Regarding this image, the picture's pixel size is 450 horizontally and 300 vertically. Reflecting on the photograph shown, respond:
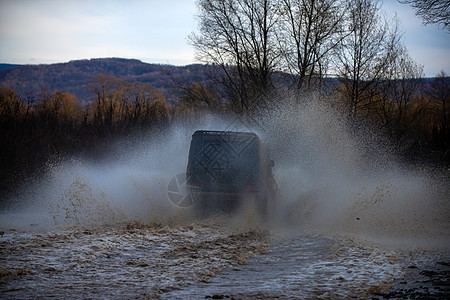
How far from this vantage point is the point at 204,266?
6.20 m

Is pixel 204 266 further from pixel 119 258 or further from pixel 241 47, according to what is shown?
pixel 241 47

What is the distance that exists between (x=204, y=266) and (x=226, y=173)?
3804 mm

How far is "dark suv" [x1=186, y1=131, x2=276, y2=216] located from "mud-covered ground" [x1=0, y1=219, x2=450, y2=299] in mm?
1097

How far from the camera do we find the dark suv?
31.9 feet

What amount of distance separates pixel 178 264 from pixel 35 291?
204 centimetres

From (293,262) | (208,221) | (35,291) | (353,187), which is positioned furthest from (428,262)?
(353,187)

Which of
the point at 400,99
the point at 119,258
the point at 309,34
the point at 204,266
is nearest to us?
the point at 204,266

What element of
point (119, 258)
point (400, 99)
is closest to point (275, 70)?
point (400, 99)

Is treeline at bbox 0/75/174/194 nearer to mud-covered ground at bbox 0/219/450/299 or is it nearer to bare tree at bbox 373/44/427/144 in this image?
mud-covered ground at bbox 0/219/450/299

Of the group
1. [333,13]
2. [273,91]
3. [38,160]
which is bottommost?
[38,160]

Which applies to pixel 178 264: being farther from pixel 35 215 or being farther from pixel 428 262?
pixel 35 215

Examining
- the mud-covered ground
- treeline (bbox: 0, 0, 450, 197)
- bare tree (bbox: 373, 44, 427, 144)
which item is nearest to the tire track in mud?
the mud-covered ground

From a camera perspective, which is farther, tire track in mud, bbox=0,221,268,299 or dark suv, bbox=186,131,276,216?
dark suv, bbox=186,131,276,216

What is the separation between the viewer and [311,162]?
20.8m
